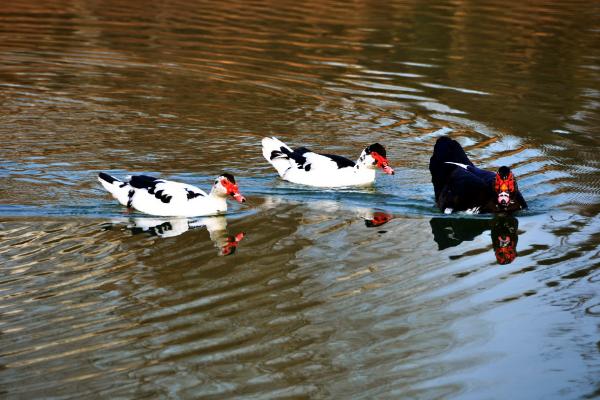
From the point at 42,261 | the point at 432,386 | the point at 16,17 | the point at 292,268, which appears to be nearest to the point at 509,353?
the point at 432,386

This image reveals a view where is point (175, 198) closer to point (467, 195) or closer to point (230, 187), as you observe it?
point (230, 187)

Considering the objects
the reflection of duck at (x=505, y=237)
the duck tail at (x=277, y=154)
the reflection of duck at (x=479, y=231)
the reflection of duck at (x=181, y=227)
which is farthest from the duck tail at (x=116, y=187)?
the reflection of duck at (x=505, y=237)

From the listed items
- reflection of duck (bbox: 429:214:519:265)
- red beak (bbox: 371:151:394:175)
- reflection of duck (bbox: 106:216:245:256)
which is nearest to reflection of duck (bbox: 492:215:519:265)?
reflection of duck (bbox: 429:214:519:265)

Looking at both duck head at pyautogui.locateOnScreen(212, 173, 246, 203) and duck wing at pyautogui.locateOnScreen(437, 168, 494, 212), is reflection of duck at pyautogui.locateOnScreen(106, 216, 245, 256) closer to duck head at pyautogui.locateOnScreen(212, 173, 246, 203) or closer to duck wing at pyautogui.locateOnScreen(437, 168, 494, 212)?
duck head at pyautogui.locateOnScreen(212, 173, 246, 203)

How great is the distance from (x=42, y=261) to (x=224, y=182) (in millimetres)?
2475

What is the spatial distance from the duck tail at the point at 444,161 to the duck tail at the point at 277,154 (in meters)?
1.82

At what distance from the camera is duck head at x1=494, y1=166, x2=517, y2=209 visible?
11867 millimetres

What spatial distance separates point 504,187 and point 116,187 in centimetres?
423

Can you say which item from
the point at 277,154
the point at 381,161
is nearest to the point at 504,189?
the point at 381,161

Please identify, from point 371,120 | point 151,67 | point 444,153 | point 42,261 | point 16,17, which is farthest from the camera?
point 16,17

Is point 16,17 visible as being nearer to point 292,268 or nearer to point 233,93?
point 233,93

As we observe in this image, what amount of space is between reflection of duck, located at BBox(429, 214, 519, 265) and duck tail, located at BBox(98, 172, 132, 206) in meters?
3.33

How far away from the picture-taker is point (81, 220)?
Answer: 38.1 feet

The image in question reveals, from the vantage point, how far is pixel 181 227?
11594 mm
